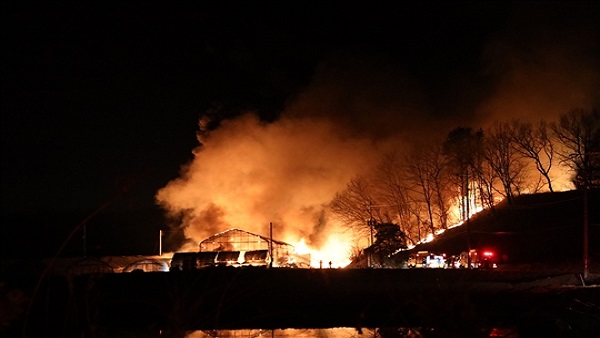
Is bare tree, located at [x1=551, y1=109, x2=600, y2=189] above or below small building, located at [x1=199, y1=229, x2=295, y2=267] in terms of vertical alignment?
above

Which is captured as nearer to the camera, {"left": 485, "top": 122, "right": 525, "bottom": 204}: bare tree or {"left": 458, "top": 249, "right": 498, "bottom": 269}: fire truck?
{"left": 458, "top": 249, "right": 498, "bottom": 269}: fire truck

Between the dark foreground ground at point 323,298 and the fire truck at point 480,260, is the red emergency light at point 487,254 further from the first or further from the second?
the dark foreground ground at point 323,298

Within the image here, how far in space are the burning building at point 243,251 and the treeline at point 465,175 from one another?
11724 millimetres

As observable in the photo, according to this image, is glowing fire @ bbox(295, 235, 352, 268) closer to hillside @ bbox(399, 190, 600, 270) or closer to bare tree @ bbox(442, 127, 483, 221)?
hillside @ bbox(399, 190, 600, 270)

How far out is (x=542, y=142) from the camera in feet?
220

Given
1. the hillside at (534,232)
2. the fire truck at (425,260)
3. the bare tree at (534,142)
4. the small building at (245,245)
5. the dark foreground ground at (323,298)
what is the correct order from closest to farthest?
the dark foreground ground at (323,298) → the fire truck at (425,260) → the hillside at (534,232) → the small building at (245,245) → the bare tree at (534,142)

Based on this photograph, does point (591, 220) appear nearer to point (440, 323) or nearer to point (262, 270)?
point (262, 270)

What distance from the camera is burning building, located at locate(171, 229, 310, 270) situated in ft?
159

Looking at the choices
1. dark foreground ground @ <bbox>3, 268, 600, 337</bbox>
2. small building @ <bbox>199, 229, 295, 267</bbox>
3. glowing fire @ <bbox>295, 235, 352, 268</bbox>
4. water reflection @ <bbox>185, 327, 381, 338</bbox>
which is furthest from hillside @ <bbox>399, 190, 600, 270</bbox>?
water reflection @ <bbox>185, 327, 381, 338</bbox>

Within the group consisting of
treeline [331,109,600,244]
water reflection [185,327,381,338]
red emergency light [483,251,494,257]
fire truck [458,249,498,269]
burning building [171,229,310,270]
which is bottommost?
water reflection [185,327,381,338]

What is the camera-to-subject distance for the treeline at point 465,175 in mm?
63406

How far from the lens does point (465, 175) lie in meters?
62.5

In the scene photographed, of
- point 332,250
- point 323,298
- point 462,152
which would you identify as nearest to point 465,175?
point 462,152

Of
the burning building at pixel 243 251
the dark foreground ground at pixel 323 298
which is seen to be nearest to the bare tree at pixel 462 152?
the burning building at pixel 243 251
